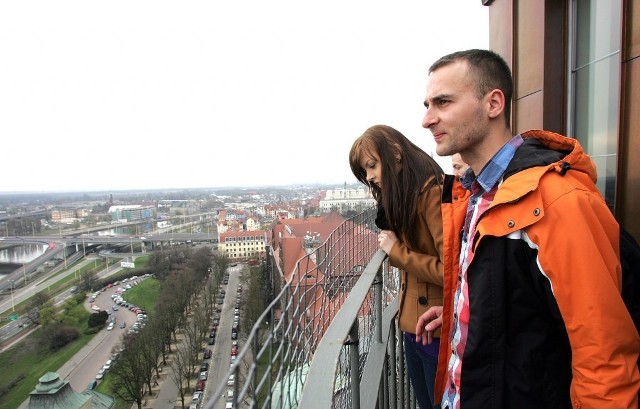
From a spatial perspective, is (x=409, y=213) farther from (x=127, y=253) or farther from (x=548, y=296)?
(x=127, y=253)

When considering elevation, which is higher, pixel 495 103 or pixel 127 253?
pixel 495 103

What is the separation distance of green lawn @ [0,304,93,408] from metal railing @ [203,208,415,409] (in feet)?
74.4

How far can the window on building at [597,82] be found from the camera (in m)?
2.30

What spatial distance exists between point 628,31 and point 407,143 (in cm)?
154

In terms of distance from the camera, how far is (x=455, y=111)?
3.88 ft

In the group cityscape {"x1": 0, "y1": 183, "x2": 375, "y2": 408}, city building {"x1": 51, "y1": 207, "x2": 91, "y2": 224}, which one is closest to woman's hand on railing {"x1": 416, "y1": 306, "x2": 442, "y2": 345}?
cityscape {"x1": 0, "y1": 183, "x2": 375, "y2": 408}

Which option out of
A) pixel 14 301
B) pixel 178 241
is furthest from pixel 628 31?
pixel 178 241

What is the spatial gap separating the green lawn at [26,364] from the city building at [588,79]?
Answer: 23.6m

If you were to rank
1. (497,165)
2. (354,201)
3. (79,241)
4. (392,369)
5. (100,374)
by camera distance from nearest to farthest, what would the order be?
1. (497,165)
2. (392,369)
3. (354,201)
4. (100,374)
5. (79,241)

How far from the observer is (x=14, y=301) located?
98.5 ft

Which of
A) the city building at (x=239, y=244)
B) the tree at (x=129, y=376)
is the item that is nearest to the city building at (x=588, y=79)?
the tree at (x=129, y=376)

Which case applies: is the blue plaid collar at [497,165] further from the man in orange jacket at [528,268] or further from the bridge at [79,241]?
the bridge at [79,241]

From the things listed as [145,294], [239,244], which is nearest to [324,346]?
[145,294]

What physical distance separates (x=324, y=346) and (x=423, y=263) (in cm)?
74
